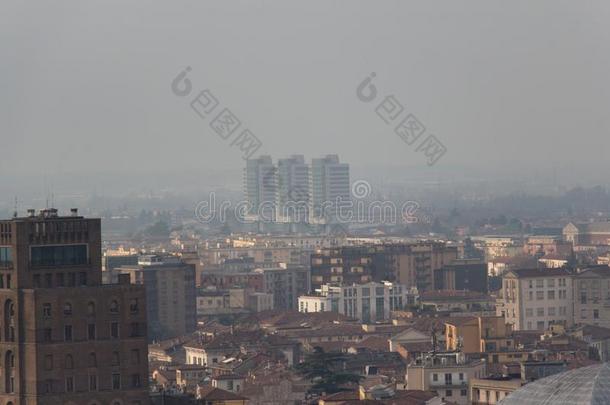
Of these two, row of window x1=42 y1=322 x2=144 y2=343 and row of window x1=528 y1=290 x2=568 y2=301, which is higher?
row of window x1=42 y1=322 x2=144 y2=343

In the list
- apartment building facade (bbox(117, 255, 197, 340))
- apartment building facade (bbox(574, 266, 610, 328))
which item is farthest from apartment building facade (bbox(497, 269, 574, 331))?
apartment building facade (bbox(117, 255, 197, 340))

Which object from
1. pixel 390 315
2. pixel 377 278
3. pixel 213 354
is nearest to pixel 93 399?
pixel 213 354

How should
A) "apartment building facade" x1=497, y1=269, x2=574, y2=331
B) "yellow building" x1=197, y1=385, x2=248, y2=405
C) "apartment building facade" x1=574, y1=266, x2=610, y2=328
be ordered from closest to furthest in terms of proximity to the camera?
"yellow building" x1=197, y1=385, x2=248, y2=405
"apartment building facade" x1=497, y1=269, x2=574, y2=331
"apartment building facade" x1=574, y1=266, x2=610, y2=328

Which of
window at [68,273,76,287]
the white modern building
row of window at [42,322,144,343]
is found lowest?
the white modern building

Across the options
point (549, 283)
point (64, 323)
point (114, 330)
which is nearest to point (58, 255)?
point (64, 323)

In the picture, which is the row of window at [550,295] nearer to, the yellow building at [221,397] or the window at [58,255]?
the yellow building at [221,397]

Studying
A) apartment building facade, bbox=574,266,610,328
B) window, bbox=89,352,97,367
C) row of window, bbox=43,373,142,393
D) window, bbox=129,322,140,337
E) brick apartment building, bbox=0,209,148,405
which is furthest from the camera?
apartment building facade, bbox=574,266,610,328

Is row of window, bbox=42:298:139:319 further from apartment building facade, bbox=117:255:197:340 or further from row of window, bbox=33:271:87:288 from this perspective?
apartment building facade, bbox=117:255:197:340

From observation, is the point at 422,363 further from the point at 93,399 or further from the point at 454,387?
the point at 93,399

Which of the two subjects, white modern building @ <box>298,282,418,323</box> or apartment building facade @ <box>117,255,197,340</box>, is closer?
apartment building facade @ <box>117,255,197,340</box>
